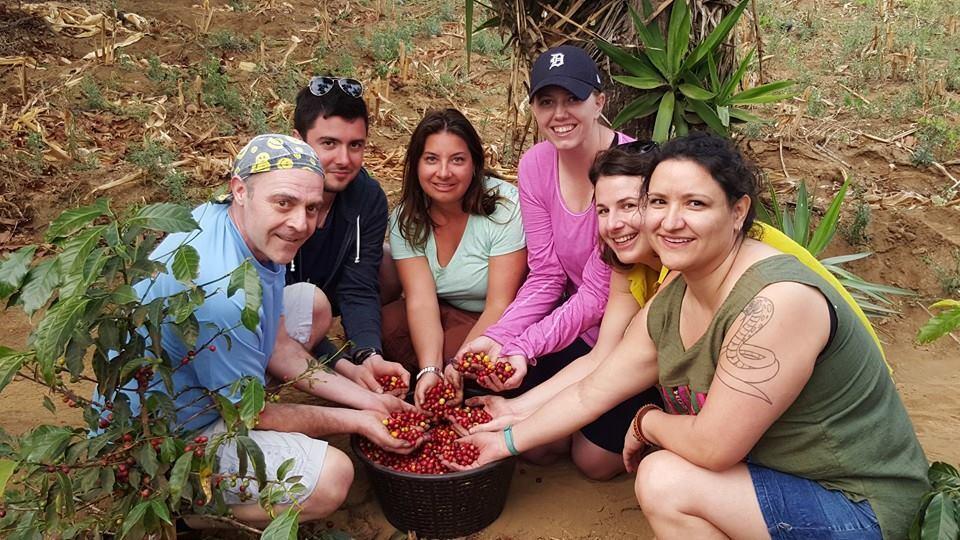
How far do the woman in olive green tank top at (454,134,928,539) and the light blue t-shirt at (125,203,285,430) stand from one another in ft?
4.11

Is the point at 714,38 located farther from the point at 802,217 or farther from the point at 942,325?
the point at 942,325

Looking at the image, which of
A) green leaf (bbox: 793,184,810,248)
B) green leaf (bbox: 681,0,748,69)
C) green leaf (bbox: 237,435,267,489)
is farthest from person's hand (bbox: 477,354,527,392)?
green leaf (bbox: 793,184,810,248)

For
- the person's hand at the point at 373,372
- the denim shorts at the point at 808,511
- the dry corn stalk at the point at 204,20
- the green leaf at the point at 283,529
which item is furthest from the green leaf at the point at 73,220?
the dry corn stalk at the point at 204,20

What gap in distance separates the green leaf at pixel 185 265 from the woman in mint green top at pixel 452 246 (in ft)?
4.79

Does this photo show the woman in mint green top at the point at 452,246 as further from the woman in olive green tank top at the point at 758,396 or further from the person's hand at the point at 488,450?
the woman in olive green tank top at the point at 758,396

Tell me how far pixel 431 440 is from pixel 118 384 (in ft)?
3.91

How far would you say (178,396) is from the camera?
2539 mm

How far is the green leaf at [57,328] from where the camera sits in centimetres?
196

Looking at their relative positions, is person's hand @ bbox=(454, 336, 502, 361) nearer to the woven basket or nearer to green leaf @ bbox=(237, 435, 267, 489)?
the woven basket

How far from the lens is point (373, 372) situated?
342 cm

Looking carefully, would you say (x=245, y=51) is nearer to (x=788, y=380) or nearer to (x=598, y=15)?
(x=598, y=15)

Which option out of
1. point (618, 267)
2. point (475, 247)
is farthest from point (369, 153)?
point (618, 267)

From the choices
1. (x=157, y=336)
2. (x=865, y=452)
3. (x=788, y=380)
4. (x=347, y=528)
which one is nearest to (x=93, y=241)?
(x=157, y=336)

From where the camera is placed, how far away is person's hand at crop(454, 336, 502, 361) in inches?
133
